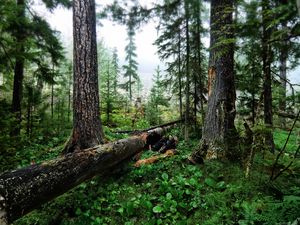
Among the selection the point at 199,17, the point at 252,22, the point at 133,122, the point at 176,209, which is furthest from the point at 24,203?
the point at 133,122

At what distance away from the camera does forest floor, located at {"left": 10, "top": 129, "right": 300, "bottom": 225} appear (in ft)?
12.3

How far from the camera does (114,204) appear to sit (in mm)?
4465

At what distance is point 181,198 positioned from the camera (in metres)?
4.40

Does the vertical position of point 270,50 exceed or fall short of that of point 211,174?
it exceeds it

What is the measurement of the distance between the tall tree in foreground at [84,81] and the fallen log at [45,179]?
3.20ft

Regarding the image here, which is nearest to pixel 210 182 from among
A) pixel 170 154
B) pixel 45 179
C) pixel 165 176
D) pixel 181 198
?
pixel 181 198

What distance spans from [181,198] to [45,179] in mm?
2364

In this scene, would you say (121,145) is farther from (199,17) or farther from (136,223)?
(199,17)

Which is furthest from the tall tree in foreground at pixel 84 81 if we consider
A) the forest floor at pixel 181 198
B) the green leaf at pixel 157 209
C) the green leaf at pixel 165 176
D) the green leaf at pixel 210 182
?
the green leaf at pixel 210 182

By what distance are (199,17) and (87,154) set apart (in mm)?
8420

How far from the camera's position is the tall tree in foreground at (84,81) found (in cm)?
600

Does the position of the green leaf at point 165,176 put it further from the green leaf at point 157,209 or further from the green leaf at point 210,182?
the green leaf at point 157,209

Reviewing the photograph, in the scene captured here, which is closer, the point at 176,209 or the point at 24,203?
the point at 24,203

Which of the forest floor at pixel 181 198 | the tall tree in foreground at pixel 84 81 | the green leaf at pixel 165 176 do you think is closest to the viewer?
the forest floor at pixel 181 198
